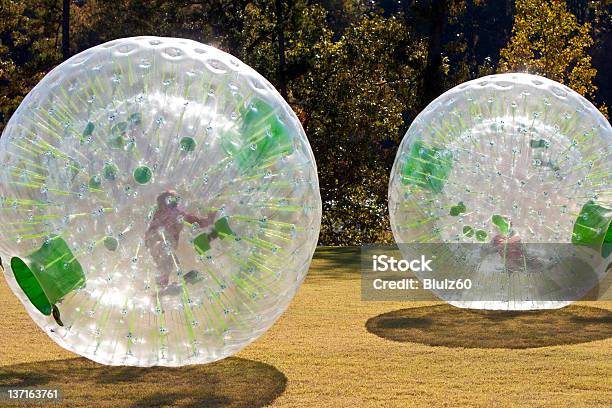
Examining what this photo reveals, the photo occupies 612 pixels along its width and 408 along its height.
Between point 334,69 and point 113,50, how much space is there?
58.9 feet

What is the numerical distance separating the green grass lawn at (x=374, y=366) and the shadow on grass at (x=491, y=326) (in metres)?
0.01

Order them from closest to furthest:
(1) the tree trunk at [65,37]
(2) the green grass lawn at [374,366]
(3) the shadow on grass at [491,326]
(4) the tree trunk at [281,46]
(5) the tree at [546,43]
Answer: (2) the green grass lawn at [374,366]
(3) the shadow on grass at [491,326]
(1) the tree trunk at [65,37]
(4) the tree trunk at [281,46]
(5) the tree at [546,43]

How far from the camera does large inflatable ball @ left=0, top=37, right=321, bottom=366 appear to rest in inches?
234

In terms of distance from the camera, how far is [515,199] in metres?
8.36

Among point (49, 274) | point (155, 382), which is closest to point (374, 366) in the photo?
point (155, 382)

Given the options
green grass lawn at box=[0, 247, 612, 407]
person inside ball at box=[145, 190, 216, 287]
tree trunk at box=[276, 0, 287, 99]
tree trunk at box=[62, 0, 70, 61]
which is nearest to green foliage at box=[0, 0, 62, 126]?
tree trunk at box=[62, 0, 70, 61]

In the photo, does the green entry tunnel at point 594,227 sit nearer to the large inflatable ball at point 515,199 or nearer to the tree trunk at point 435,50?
the large inflatable ball at point 515,199

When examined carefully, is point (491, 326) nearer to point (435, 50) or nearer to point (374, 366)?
point (374, 366)

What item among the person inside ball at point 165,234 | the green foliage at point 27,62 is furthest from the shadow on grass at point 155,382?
the green foliage at point 27,62

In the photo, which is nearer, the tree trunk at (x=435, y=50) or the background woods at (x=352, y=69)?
the tree trunk at (x=435, y=50)

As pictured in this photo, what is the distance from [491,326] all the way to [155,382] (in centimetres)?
357

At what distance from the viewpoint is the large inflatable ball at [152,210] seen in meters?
5.95

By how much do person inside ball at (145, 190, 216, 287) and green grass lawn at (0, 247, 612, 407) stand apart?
0.91m

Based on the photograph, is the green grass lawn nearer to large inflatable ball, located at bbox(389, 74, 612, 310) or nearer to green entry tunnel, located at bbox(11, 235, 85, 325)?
large inflatable ball, located at bbox(389, 74, 612, 310)
